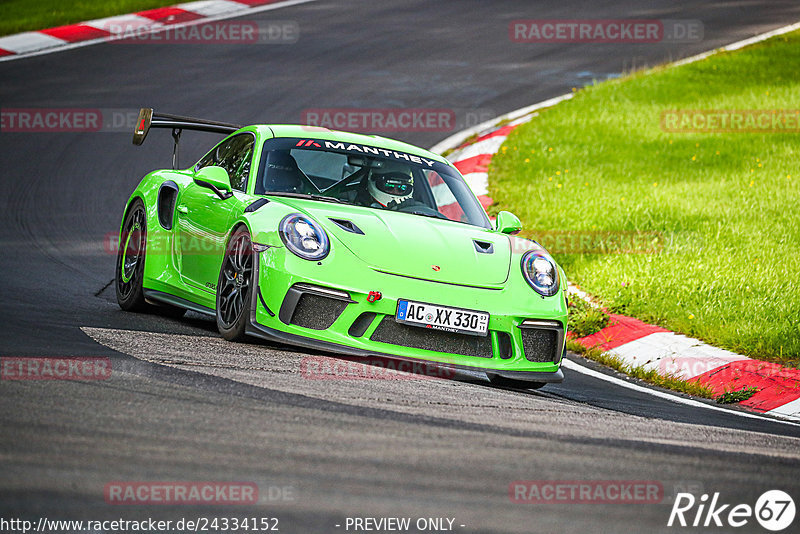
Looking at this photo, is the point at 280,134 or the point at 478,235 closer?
the point at 478,235

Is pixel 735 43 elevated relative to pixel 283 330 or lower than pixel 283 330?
elevated

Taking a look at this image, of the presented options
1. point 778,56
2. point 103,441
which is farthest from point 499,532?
point 778,56

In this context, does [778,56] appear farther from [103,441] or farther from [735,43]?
[103,441]

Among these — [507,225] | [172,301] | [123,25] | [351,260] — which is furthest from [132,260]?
[123,25]

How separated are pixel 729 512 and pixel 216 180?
4013 mm

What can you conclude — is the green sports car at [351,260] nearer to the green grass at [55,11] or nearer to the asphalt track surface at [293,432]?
the asphalt track surface at [293,432]

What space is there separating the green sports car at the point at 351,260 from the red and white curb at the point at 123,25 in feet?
34.7

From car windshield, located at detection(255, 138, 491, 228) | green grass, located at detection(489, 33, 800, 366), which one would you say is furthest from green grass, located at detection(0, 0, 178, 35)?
car windshield, located at detection(255, 138, 491, 228)

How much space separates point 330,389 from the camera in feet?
15.0

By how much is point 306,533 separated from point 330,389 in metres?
1.70

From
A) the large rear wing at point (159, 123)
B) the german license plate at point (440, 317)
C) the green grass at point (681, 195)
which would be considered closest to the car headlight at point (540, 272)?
the german license plate at point (440, 317)

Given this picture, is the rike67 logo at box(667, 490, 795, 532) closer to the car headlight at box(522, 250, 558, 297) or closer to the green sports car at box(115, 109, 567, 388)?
the green sports car at box(115, 109, 567, 388)

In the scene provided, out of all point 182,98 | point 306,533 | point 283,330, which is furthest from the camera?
point 182,98

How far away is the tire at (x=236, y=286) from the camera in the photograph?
5793 millimetres
